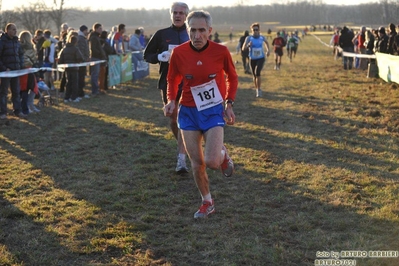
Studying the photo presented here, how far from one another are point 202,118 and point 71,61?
965 centimetres

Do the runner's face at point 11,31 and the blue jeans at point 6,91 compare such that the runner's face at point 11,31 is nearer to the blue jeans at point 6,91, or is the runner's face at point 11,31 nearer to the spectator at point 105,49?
the blue jeans at point 6,91

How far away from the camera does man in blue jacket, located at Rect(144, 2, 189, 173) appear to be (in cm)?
634

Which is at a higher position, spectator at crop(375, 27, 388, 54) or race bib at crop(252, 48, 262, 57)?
spectator at crop(375, 27, 388, 54)

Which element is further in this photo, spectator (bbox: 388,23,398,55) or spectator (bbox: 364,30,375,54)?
spectator (bbox: 364,30,375,54)

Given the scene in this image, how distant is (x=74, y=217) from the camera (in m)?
5.16

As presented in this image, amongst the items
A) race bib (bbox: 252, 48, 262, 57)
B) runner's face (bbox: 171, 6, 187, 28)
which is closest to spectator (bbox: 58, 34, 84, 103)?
race bib (bbox: 252, 48, 262, 57)

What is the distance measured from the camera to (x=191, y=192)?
600cm

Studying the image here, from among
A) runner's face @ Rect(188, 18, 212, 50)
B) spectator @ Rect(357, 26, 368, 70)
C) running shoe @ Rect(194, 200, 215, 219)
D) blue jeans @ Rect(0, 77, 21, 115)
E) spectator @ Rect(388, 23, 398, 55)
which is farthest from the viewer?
spectator @ Rect(357, 26, 368, 70)

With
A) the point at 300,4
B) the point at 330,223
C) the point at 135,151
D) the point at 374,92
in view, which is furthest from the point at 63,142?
the point at 300,4

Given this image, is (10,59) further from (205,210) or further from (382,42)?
(382,42)

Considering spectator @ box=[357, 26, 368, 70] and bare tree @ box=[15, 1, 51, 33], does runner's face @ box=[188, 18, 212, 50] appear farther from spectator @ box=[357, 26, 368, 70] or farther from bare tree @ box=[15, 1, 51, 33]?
bare tree @ box=[15, 1, 51, 33]

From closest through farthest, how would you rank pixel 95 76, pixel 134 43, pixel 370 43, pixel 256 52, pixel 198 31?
1. pixel 198 31
2. pixel 256 52
3. pixel 95 76
4. pixel 134 43
5. pixel 370 43

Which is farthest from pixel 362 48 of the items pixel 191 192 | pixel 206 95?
pixel 206 95

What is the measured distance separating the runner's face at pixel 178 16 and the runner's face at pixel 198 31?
64.8 inches
